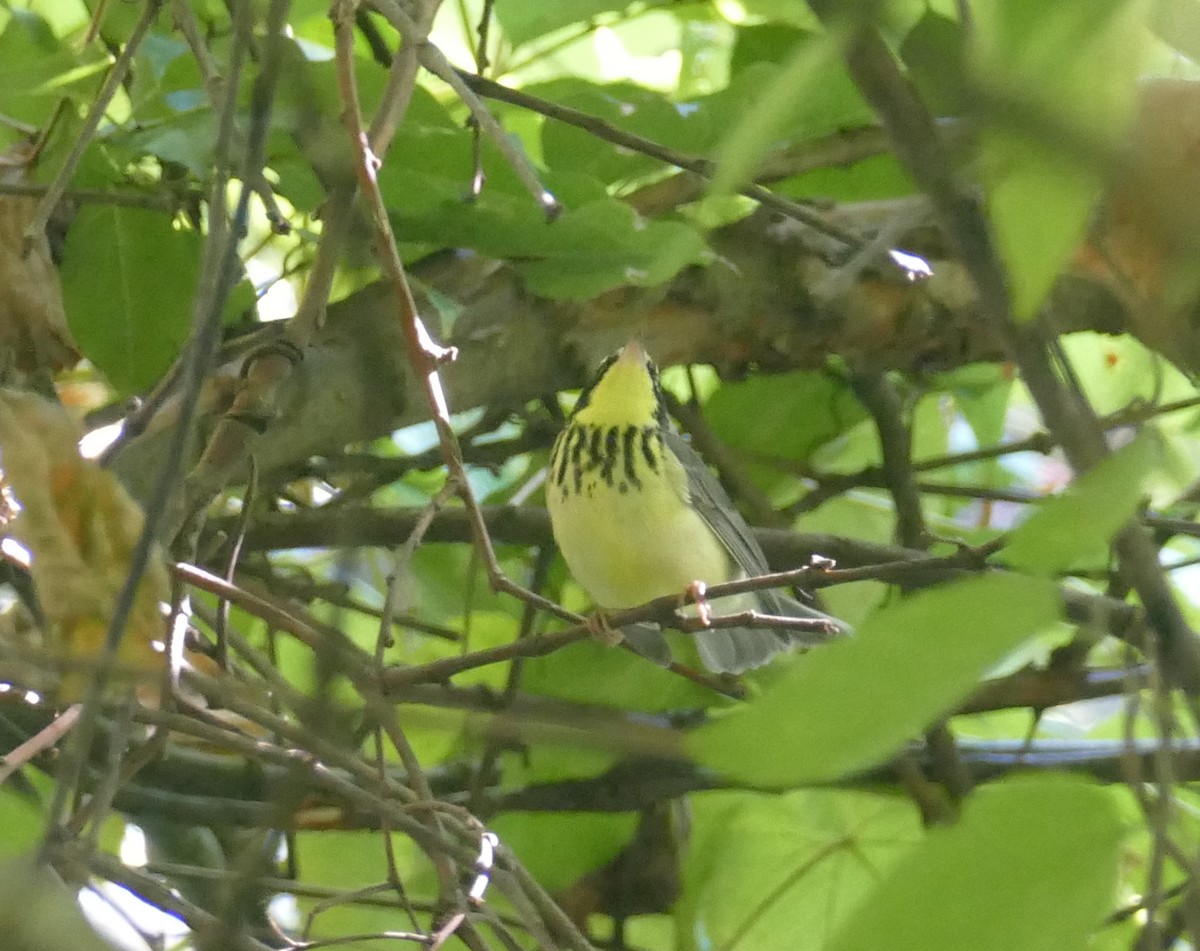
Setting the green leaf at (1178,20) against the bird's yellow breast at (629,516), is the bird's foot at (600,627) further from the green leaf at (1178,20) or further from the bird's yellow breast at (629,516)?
the green leaf at (1178,20)

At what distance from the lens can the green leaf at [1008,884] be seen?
25 centimetres

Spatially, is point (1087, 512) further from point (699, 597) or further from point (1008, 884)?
point (699, 597)

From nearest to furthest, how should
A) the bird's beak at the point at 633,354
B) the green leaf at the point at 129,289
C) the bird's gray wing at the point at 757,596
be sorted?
the green leaf at the point at 129,289 → the bird's beak at the point at 633,354 → the bird's gray wing at the point at 757,596

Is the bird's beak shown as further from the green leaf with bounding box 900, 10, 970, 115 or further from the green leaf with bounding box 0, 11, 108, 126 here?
the green leaf with bounding box 900, 10, 970, 115

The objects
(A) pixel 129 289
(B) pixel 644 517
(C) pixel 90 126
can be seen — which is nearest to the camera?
(C) pixel 90 126

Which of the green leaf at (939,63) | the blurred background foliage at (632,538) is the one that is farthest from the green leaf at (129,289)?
the green leaf at (939,63)

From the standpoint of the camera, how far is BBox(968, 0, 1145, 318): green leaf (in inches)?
8.3

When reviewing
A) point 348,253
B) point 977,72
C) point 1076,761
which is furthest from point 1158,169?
point 1076,761

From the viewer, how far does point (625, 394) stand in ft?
4.23

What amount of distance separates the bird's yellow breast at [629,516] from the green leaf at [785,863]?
306 mm

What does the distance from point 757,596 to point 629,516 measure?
176mm

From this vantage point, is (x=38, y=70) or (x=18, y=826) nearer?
(x=18, y=826)

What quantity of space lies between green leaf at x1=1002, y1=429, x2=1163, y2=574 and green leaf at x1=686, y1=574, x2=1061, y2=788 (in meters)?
0.02

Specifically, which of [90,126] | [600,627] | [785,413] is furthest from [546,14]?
[785,413]
